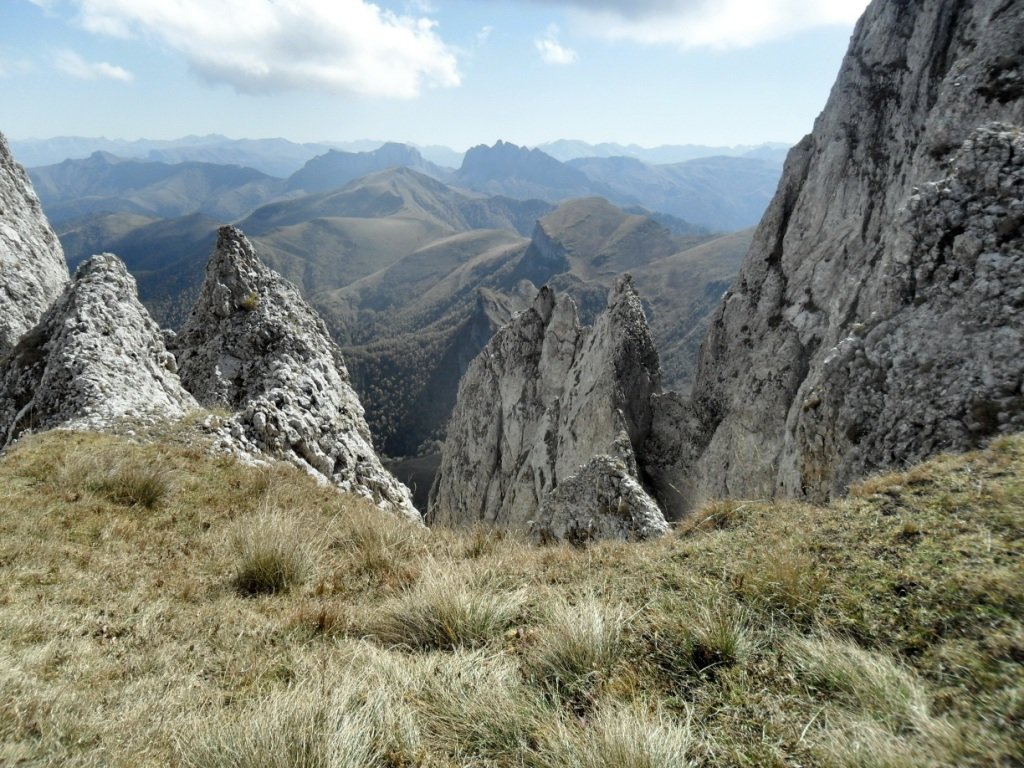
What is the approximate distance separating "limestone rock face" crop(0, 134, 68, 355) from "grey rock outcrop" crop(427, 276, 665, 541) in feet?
62.9

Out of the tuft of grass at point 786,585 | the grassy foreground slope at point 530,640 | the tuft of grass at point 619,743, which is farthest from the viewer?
the tuft of grass at point 786,585

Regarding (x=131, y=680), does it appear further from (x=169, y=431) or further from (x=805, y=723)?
(x=169, y=431)

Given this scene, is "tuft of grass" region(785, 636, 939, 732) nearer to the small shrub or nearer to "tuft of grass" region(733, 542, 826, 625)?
"tuft of grass" region(733, 542, 826, 625)

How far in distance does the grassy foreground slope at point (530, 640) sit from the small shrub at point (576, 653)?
0.09 feet

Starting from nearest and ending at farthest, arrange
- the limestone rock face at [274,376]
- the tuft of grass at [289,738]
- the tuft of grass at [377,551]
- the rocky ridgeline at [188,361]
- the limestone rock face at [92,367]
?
the tuft of grass at [289,738]
the tuft of grass at [377,551]
the limestone rock face at [92,367]
the rocky ridgeline at [188,361]
the limestone rock face at [274,376]

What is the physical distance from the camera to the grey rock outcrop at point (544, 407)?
118 feet

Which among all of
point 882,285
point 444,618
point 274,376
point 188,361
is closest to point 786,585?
point 444,618

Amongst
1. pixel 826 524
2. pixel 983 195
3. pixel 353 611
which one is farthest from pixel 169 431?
pixel 983 195

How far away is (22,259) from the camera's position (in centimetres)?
2536

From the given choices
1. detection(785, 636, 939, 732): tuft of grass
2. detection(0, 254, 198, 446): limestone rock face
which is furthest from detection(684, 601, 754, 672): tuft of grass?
detection(0, 254, 198, 446): limestone rock face

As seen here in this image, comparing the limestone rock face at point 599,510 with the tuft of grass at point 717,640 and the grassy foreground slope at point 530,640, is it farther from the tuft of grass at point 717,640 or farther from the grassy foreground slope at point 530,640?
the tuft of grass at point 717,640

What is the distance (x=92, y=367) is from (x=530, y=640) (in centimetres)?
1604

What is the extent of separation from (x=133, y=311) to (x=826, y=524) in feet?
71.4

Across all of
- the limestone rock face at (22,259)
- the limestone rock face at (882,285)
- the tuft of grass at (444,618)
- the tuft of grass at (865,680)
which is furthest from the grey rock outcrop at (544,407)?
the tuft of grass at (865,680)
